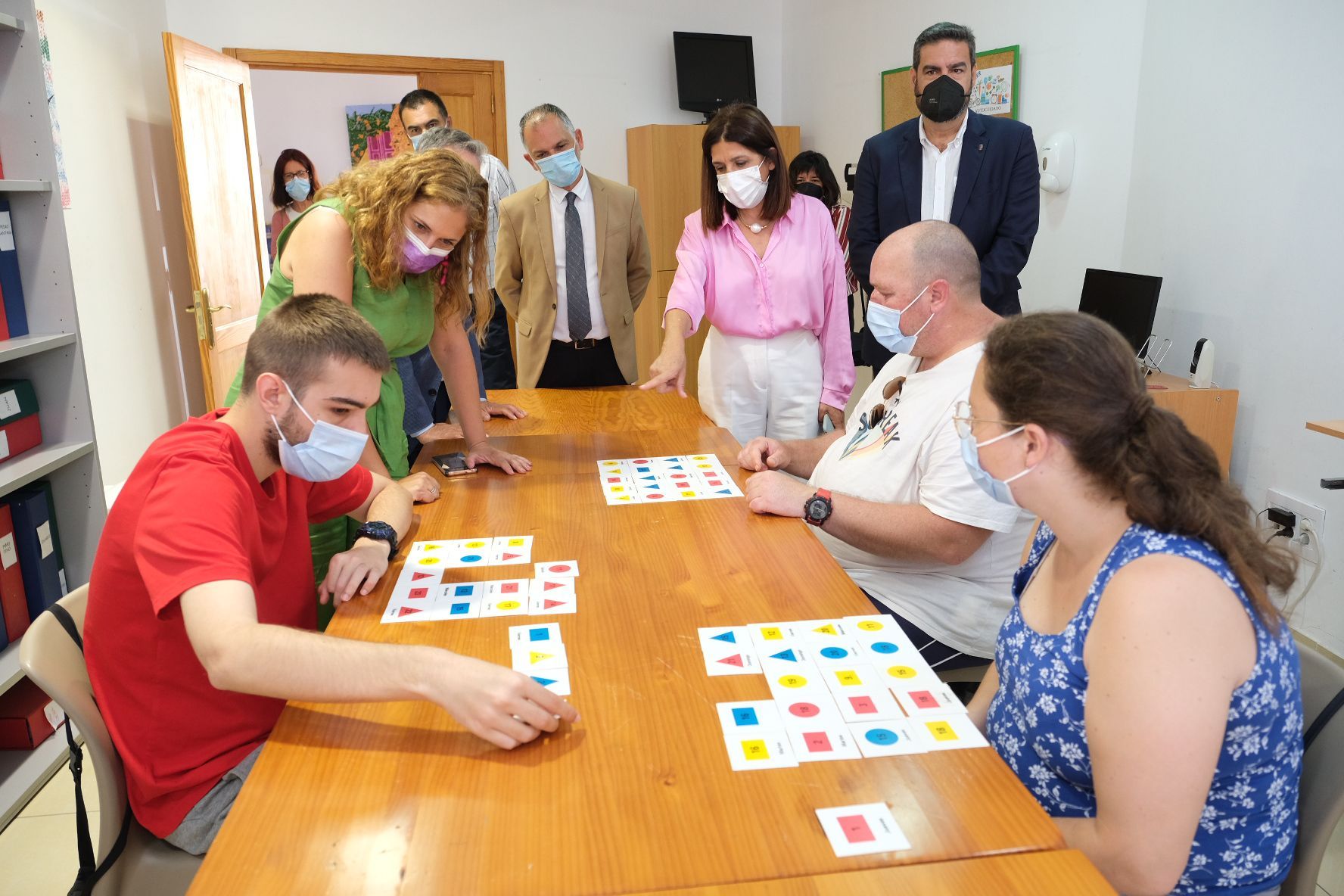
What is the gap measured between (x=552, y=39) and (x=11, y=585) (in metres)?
4.62

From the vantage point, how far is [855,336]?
17.2 feet

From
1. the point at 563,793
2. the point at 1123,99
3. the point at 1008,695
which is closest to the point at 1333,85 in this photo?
the point at 1123,99

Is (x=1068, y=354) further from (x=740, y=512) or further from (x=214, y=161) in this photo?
(x=214, y=161)

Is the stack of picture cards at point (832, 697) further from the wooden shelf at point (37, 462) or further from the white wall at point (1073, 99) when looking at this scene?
the white wall at point (1073, 99)

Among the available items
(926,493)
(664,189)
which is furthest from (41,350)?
(664,189)

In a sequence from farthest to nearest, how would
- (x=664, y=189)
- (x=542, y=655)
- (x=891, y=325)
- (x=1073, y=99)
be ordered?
(x=664, y=189) < (x=1073, y=99) < (x=891, y=325) < (x=542, y=655)

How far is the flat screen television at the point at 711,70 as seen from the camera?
6.21 meters

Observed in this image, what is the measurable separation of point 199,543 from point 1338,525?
10.5 ft

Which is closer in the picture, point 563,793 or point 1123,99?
point 563,793

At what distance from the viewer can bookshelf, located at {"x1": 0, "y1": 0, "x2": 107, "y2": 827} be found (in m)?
2.53

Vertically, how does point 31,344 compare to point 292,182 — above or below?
below

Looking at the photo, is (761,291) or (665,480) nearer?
(665,480)

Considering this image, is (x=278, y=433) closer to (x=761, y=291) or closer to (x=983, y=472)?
(x=983, y=472)

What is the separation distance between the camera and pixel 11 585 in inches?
104
